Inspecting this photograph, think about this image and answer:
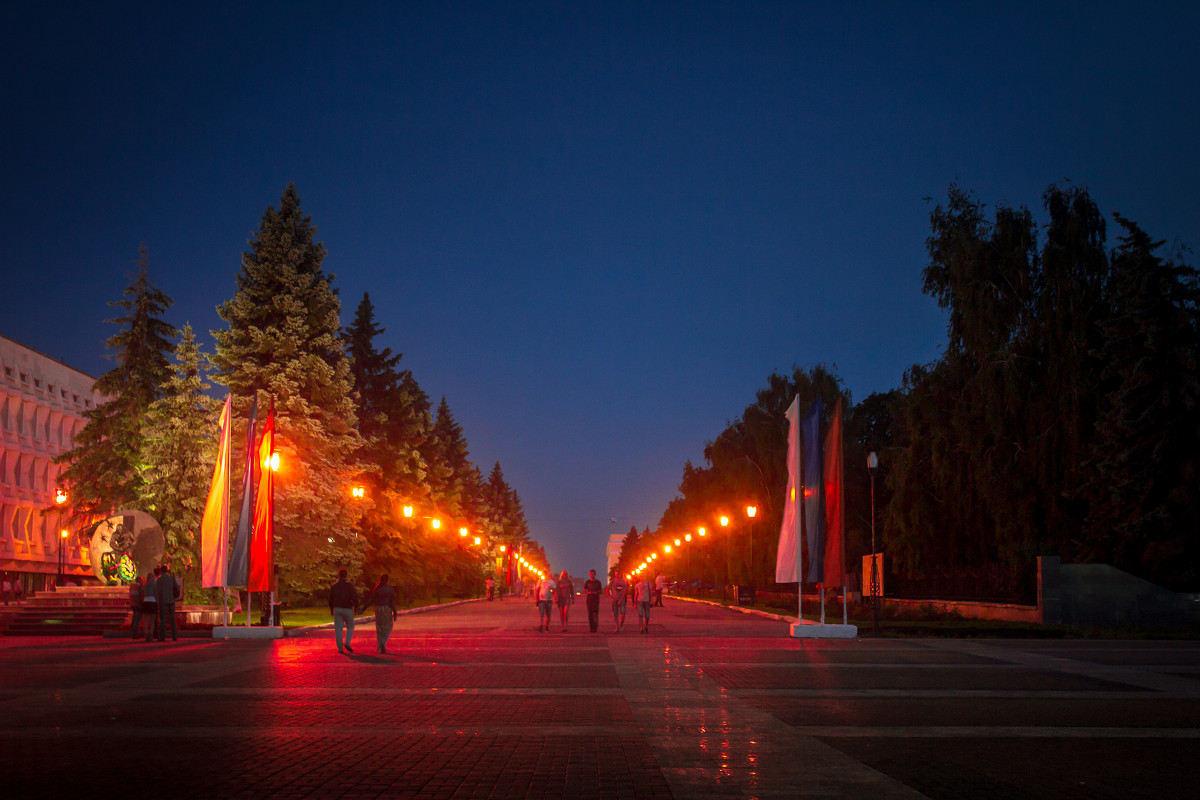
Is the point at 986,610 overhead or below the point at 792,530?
below

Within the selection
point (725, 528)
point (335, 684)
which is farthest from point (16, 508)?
point (335, 684)

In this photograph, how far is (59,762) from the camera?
7812 mm

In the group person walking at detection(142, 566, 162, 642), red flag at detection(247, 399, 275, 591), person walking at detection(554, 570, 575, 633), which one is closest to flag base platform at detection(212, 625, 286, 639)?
red flag at detection(247, 399, 275, 591)

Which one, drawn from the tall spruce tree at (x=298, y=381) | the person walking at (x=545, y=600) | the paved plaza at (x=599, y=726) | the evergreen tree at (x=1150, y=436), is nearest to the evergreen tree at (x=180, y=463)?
the tall spruce tree at (x=298, y=381)

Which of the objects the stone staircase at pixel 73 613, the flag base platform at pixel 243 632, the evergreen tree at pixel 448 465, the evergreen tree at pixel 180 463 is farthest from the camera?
the evergreen tree at pixel 448 465

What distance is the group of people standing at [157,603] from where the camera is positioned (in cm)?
2434

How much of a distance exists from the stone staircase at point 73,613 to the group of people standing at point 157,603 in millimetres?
2854

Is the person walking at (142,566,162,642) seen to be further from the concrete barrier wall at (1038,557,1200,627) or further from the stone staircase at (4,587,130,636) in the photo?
the concrete barrier wall at (1038,557,1200,627)

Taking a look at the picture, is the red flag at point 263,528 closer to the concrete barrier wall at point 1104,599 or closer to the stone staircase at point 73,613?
the stone staircase at point 73,613

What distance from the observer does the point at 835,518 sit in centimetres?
2455

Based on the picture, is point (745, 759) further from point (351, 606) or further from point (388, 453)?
point (388, 453)

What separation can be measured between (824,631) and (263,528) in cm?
1443

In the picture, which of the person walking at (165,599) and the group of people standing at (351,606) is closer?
the group of people standing at (351,606)

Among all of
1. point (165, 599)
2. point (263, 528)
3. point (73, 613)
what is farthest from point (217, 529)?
point (73, 613)
